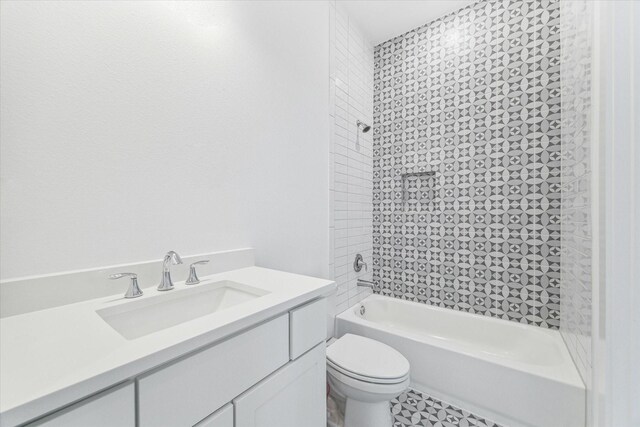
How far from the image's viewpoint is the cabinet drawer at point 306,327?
767 millimetres

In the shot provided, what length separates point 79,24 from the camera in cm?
74

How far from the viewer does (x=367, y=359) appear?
1384mm

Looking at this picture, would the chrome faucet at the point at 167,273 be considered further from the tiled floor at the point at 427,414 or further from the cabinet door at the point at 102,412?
the tiled floor at the point at 427,414

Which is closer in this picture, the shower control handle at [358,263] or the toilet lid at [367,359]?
the toilet lid at [367,359]

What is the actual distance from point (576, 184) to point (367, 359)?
1.34 metres

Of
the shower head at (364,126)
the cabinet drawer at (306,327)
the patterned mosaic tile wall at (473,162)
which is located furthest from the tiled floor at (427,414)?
the shower head at (364,126)

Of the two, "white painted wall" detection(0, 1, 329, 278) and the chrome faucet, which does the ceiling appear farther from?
the chrome faucet

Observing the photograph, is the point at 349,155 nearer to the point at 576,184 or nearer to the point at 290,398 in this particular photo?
the point at 576,184

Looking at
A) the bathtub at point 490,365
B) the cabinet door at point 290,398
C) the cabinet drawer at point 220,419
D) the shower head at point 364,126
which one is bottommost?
the bathtub at point 490,365

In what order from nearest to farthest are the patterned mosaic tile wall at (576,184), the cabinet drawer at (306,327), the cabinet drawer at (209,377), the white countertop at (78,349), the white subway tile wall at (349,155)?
the white countertop at (78,349) < the cabinet drawer at (209,377) < the cabinet drawer at (306,327) < the patterned mosaic tile wall at (576,184) < the white subway tile wall at (349,155)

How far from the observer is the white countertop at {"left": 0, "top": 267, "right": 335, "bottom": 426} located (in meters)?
0.36

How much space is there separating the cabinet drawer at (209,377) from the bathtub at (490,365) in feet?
3.72

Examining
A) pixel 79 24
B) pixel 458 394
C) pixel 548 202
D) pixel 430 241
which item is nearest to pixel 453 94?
pixel 548 202

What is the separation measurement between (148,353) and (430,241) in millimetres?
2028
